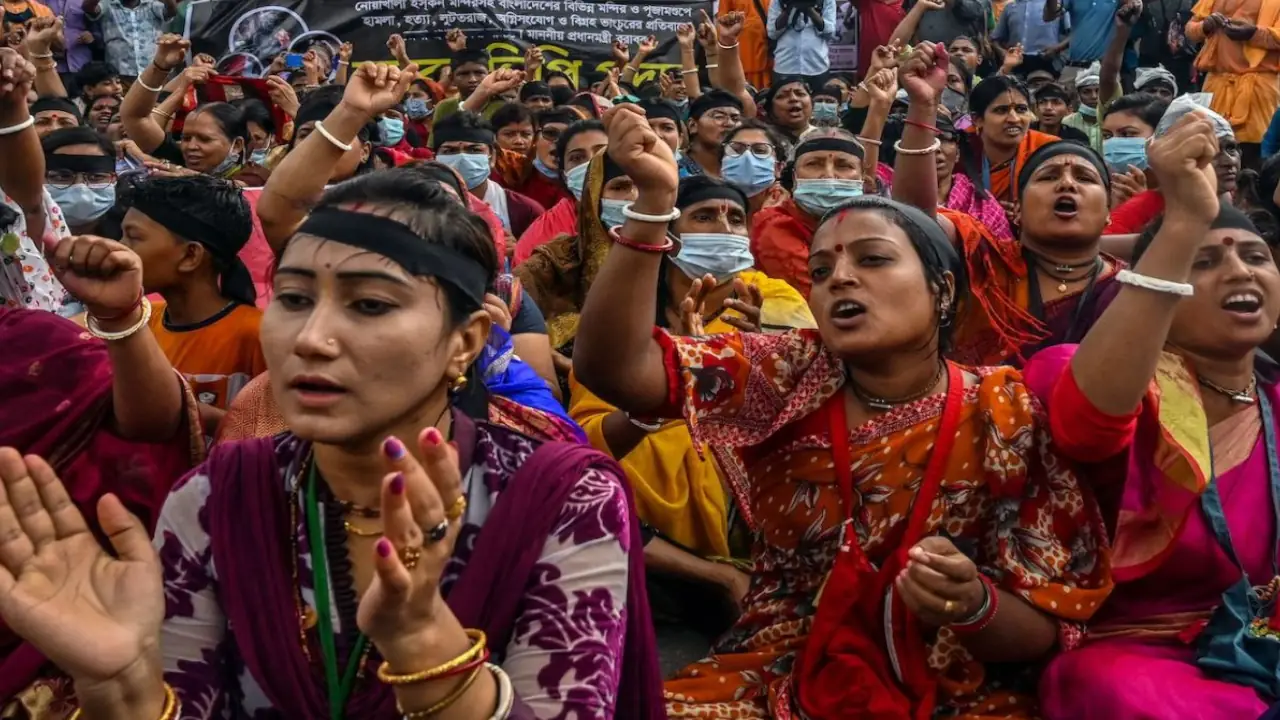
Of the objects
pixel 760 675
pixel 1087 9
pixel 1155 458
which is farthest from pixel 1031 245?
pixel 1087 9

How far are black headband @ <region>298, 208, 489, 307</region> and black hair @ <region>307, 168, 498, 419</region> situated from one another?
0.02 metres

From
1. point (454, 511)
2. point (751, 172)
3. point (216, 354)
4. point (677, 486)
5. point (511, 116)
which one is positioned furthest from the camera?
point (511, 116)

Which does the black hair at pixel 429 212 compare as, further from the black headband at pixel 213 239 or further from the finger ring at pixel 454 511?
the black headband at pixel 213 239

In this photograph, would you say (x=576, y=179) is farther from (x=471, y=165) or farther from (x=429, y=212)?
(x=429, y=212)

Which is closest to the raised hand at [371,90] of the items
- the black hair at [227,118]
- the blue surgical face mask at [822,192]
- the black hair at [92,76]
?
the blue surgical face mask at [822,192]

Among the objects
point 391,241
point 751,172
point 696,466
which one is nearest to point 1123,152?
point 751,172

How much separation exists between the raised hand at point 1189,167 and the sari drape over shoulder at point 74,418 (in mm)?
1964

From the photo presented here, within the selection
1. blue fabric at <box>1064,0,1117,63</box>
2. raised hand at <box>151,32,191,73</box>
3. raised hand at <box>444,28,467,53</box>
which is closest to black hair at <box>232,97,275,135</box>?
raised hand at <box>151,32,191,73</box>

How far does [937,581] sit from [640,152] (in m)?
0.93

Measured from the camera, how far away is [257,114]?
7.57 m

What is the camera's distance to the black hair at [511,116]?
801 cm

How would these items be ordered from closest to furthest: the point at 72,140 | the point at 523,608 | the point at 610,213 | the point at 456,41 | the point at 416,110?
the point at 523,608 → the point at 610,213 → the point at 72,140 → the point at 416,110 → the point at 456,41

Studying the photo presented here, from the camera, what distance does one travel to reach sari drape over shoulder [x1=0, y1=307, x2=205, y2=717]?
2676mm

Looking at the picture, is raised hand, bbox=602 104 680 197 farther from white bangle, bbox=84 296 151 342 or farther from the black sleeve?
the black sleeve
